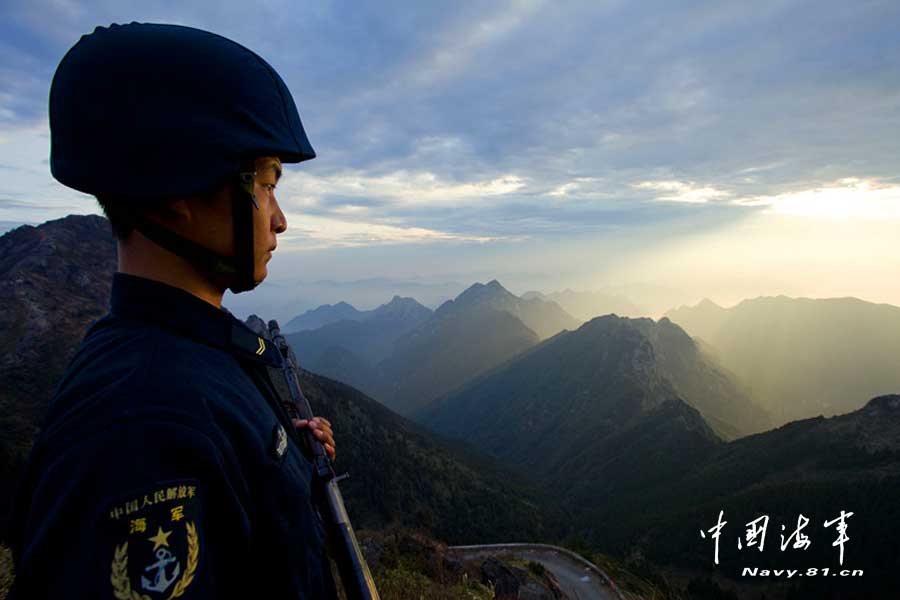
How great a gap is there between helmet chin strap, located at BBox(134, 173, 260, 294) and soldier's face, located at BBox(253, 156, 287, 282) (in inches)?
1.2

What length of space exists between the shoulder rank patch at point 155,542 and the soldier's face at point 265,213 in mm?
1104

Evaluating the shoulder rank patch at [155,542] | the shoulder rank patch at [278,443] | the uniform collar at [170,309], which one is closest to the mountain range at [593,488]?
the uniform collar at [170,309]

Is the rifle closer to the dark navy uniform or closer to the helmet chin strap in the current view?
the dark navy uniform

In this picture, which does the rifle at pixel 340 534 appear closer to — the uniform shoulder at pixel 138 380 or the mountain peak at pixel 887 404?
the uniform shoulder at pixel 138 380

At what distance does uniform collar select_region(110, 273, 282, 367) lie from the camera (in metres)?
1.93

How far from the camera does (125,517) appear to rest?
130cm

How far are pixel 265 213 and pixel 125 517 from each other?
4.58ft

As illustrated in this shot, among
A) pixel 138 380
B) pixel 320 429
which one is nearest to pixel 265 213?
pixel 138 380

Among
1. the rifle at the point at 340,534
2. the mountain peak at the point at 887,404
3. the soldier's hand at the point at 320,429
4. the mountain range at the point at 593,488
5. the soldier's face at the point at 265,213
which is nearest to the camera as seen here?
the soldier's face at the point at 265,213

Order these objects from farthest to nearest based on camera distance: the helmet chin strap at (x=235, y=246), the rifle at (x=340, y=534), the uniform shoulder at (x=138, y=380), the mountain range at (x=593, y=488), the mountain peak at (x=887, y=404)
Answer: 1. the mountain peak at (x=887, y=404)
2. the mountain range at (x=593, y=488)
3. the rifle at (x=340, y=534)
4. the helmet chin strap at (x=235, y=246)
5. the uniform shoulder at (x=138, y=380)

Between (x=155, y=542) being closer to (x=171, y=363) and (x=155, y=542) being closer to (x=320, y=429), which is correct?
(x=171, y=363)

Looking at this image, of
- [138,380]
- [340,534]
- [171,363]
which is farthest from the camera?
[340,534]

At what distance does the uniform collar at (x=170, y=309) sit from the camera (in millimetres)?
1933

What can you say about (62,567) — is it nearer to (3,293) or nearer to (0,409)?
(0,409)
